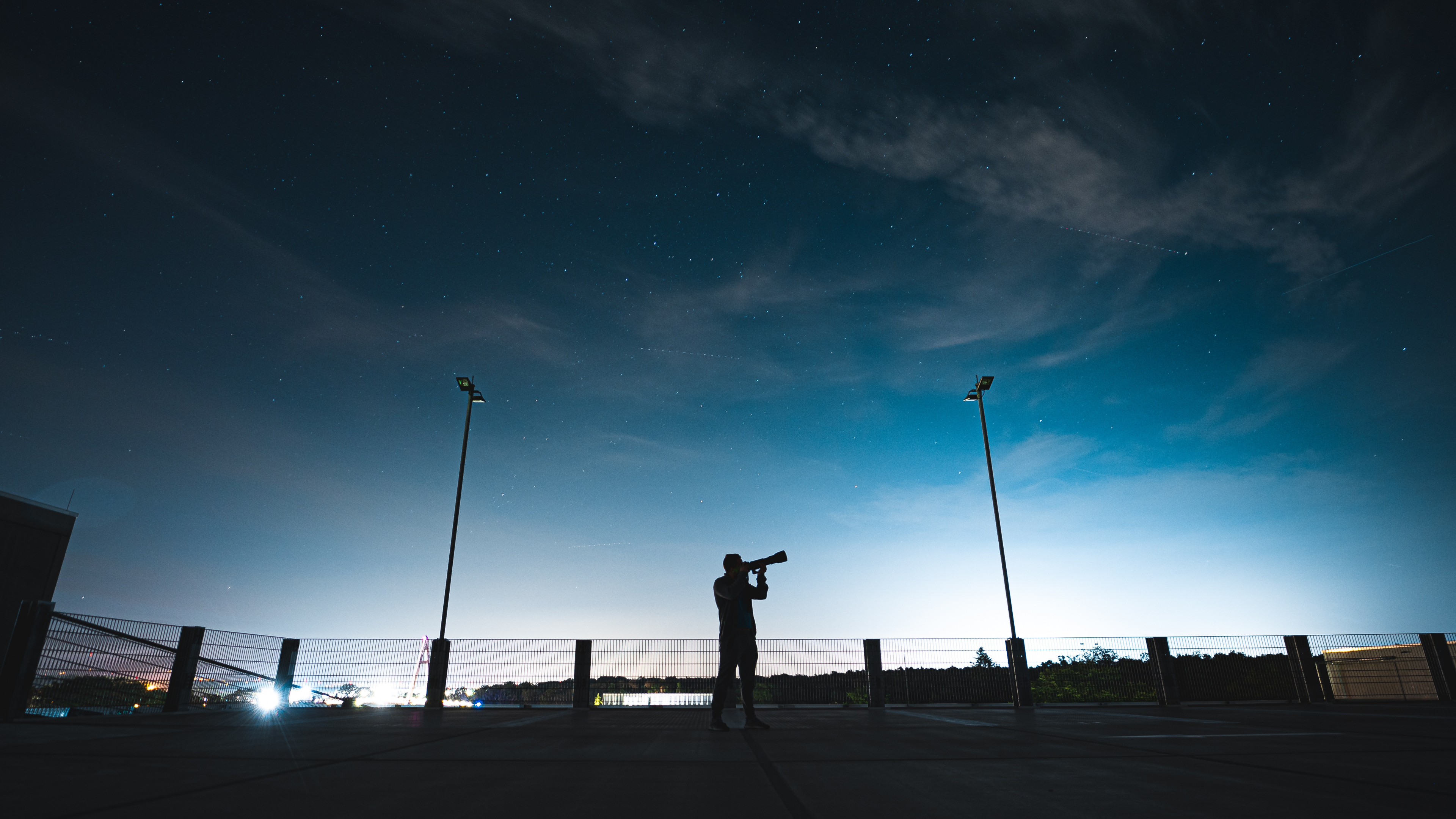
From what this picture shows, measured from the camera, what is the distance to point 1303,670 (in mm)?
16188

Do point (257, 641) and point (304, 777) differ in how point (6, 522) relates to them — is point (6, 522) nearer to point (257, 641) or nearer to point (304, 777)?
point (257, 641)

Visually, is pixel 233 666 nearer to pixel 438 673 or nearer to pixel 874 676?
pixel 438 673

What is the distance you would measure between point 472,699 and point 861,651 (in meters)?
9.40

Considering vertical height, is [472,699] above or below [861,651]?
below

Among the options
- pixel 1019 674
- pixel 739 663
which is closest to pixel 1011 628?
pixel 1019 674

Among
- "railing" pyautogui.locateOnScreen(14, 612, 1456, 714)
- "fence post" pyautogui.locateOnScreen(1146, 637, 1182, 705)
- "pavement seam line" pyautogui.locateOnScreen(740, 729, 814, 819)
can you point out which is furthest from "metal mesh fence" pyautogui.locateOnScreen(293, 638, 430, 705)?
"fence post" pyautogui.locateOnScreen(1146, 637, 1182, 705)

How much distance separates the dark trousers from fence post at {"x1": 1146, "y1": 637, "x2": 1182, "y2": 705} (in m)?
13.0

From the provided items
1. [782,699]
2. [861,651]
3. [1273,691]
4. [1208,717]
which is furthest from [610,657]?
[1273,691]

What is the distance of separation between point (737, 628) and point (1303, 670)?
1714cm

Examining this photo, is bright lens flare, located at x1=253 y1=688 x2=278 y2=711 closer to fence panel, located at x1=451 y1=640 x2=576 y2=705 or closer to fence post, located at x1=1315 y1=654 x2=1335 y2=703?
fence panel, located at x1=451 y1=640 x2=576 y2=705

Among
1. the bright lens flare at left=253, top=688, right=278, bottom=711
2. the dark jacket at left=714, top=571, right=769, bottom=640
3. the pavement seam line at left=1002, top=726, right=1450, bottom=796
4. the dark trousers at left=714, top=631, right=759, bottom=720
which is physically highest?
the dark jacket at left=714, top=571, right=769, bottom=640

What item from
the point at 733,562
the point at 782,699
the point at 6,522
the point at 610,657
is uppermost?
the point at 6,522

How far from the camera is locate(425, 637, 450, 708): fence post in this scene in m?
15.0

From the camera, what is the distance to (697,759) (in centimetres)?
464
